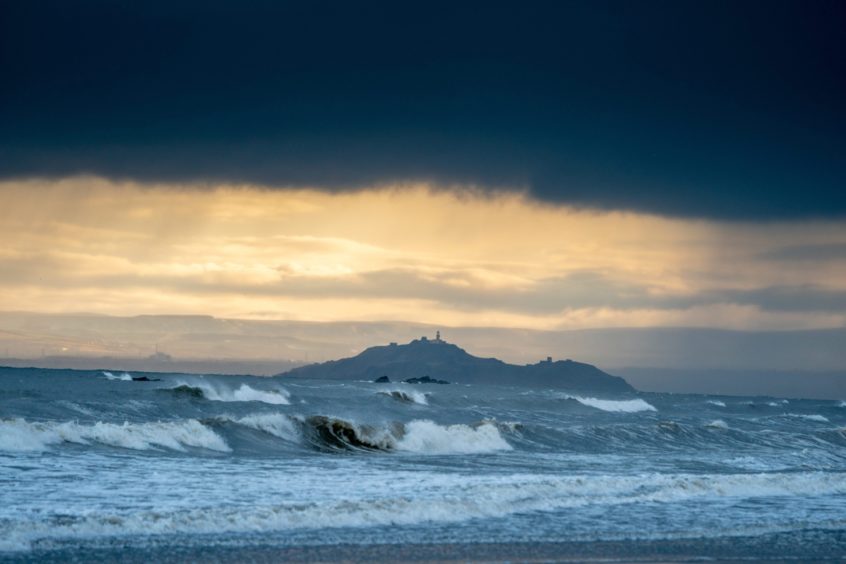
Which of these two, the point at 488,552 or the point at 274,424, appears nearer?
the point at 488,552

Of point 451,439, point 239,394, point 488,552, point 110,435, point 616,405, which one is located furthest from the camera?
point 616,405

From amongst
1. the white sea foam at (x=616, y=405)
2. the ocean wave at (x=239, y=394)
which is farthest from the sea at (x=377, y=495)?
the white sea foam at (x=616, y=405)

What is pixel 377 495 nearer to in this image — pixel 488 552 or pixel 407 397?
pixel 488 552

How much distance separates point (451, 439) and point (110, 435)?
1376 centimetres

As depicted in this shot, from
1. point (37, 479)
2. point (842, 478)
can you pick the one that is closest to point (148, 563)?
point (37, 479)

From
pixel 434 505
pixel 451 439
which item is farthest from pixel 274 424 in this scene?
pixel 434 505

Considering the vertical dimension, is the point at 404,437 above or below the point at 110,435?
below

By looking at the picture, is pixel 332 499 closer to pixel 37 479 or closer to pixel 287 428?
pixel 37 479

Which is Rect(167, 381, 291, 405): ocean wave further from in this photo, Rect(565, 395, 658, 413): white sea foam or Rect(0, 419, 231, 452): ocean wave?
Rect(565, 395, 658, 413): white sea foam

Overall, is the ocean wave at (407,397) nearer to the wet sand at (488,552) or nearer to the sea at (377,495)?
the sea at (377,495)

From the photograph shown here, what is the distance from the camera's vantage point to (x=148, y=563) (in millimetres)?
12812

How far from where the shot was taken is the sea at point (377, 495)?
1448 centimetres

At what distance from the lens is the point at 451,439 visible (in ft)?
123

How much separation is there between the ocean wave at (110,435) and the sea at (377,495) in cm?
7
